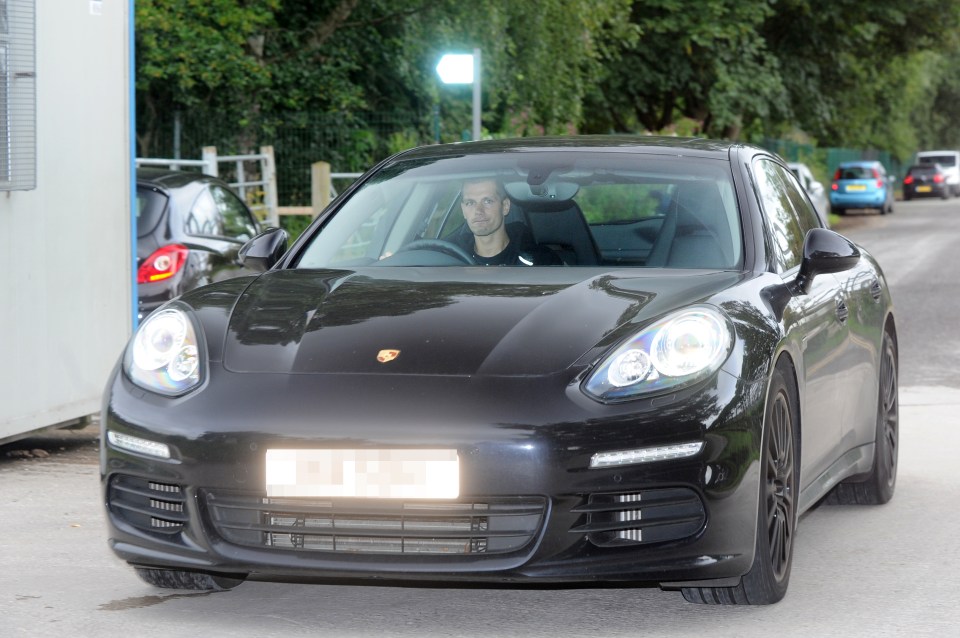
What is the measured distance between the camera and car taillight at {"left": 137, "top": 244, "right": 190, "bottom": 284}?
33.9 ft

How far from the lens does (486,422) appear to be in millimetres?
4359

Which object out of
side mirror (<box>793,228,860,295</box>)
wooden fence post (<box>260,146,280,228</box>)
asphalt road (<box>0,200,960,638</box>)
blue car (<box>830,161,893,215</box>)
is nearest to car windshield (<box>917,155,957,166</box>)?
blue car (<box>830,161,893,215</box>)

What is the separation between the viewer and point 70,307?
8.28 meters

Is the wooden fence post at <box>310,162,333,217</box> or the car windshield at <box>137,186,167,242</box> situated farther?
the wooden fence post at <box>310,162,333,217</box>

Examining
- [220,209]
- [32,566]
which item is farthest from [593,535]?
[220,209]

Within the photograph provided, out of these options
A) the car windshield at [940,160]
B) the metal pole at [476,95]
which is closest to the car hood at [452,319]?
the metal pole at [476,95]

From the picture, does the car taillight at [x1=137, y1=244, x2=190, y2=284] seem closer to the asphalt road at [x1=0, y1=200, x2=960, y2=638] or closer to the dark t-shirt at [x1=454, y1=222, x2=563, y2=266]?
the asphalt road at [x1=0, y1=200, x2=960, y2=638]

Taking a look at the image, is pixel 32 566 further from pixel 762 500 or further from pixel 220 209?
pixel 220 209

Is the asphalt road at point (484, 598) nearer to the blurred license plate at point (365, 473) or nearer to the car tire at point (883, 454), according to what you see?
the car tire at point (883, 454)

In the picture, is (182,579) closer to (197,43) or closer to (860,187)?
(197,43)

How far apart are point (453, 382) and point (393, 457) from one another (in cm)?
27

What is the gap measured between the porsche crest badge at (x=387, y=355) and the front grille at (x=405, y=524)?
1.41 ft

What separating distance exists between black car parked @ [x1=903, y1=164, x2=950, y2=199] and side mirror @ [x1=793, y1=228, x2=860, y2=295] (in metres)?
65.1

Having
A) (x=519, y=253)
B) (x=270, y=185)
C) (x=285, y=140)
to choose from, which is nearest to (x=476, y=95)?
(x=270, y=185)
